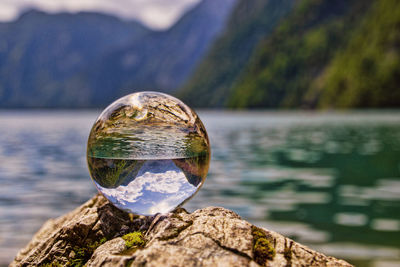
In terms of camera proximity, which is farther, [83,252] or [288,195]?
[288,195]

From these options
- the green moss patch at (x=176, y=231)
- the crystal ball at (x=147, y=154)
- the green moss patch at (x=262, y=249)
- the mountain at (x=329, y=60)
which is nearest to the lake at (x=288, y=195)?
the crystal ball at (x=147, y=154)

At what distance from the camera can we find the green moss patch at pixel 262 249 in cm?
324

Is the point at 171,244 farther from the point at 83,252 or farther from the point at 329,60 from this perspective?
the point at 329,60

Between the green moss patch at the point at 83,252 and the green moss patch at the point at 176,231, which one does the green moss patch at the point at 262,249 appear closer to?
the green moss patch at the point at 176,231

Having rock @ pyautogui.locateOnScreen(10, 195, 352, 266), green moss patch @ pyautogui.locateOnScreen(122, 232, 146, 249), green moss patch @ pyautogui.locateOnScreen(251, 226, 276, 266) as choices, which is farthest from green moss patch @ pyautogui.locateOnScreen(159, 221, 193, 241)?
green moss patch @ pyautogui.locateOnScreen(251, 226, 276, 266)

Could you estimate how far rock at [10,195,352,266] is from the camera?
304cm

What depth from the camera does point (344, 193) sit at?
10641 millimetres

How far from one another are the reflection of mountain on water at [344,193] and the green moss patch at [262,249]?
3998mm

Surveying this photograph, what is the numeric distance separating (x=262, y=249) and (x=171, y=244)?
685 mm

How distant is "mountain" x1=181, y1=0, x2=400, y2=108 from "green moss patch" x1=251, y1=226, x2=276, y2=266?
115m

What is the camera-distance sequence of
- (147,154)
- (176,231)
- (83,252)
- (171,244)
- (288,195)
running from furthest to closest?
(288,195) < (147,154) < (83,252) < (176,231) < (171,244)

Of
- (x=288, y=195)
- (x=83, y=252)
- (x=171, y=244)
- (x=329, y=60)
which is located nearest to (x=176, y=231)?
(x=171, y=244)

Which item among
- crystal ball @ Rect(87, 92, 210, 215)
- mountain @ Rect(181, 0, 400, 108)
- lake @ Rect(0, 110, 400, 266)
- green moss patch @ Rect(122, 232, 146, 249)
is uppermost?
mountain @ Rect(181, 0, 400, 108)

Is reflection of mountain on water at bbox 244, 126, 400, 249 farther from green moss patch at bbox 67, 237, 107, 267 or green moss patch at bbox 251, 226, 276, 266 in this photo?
green moss patch at bbox 67, 237, 107, 267
